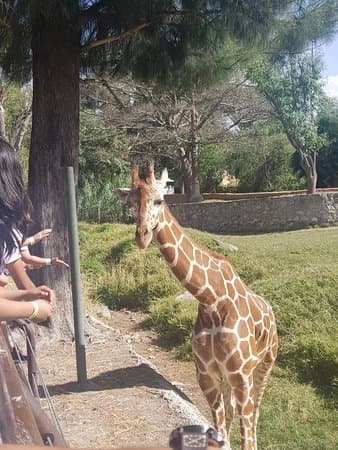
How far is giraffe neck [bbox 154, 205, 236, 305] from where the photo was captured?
295 cm

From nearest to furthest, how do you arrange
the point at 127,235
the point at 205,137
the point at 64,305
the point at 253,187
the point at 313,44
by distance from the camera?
the point at 64,305, the point at 313,44, the point at 127,235, the point at 205,137, the point at 253,187

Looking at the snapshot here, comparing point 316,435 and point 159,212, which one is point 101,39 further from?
point 316,435

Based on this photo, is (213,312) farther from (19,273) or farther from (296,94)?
(296,94)

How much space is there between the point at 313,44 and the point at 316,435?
4.05 metres

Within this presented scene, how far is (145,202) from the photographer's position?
282cm

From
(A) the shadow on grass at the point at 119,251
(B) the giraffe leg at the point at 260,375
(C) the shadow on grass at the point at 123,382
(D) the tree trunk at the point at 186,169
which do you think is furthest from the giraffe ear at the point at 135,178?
(D) the tree trunk at the point at 186,169

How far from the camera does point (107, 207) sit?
718 inches

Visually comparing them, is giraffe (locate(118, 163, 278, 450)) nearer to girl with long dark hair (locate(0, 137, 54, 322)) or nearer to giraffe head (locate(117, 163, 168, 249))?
giraffe head (locate(117, 163, 168, 249))

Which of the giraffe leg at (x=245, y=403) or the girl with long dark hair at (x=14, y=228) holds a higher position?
the girl with long dark hair at (x=14, y=228)

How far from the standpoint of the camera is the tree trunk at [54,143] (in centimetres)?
583

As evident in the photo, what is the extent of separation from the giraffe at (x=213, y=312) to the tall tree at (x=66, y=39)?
299cm

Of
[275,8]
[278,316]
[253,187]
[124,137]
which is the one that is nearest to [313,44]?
[275,8]

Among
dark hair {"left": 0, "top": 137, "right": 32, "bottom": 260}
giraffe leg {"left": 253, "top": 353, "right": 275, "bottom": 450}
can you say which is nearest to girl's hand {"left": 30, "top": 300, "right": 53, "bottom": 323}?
dark hair {"left": 0, "top": 137, "right": 32, "bottom": 260}

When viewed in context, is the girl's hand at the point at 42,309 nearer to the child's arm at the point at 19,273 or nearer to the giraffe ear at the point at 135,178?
the child's arm at the point at 19,273
